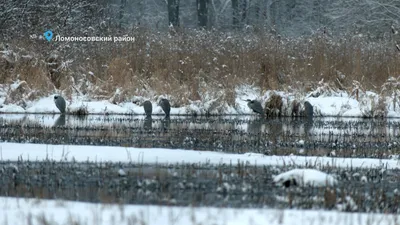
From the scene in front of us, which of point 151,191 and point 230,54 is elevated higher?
point 230,54

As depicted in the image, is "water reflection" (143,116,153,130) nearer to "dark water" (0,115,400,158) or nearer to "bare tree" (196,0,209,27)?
"dark water" (0,115,400,158)

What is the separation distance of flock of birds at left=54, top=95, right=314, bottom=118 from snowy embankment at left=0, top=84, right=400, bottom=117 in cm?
32

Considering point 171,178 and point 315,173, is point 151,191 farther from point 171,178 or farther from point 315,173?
point 315,173

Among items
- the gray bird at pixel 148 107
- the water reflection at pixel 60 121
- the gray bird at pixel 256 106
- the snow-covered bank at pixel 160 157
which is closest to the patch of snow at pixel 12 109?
the water reflection at pixel 60 121

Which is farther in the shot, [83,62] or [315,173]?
[83,62]

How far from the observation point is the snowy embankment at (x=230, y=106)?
Answer: 19281 millimetres

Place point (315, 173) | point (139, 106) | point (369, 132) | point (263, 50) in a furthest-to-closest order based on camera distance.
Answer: point (263, 50) → point (139, 106) → point (369, 132) → point (315, 173)

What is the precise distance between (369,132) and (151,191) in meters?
8.21

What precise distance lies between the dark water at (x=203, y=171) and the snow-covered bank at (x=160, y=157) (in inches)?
18.4

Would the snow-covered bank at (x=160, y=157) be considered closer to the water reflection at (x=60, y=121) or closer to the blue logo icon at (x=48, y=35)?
the water reflection at (x=60, y=121)

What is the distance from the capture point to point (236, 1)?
41.1 meters

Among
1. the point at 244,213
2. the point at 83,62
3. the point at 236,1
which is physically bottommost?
the point at 244,213

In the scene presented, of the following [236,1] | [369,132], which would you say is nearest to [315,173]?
[369,132]

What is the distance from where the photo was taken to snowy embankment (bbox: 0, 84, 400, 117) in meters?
19.3
